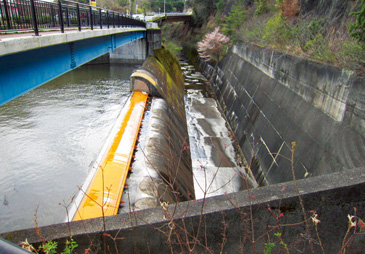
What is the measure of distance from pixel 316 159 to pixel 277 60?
19.2 ft

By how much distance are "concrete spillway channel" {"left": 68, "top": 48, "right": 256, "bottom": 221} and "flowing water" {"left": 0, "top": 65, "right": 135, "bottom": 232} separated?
154 cm

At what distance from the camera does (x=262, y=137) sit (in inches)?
392

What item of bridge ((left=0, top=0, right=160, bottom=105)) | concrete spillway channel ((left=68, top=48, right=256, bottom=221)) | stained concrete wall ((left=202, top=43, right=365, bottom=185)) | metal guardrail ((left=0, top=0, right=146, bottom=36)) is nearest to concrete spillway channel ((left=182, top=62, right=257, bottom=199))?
concrete spillway channel ((left=68, top=48, right=256, bottom=221))

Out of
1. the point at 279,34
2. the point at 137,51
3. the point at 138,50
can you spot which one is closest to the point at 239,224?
the point at 279,34

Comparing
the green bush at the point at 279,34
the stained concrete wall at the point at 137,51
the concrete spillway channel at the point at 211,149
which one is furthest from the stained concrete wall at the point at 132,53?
the green bush at the point at 279,34

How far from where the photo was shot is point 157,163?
23.2 feet

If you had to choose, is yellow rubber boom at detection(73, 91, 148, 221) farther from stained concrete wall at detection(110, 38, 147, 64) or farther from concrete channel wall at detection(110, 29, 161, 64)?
stained concrete wall at detection(110, 38, 147, 64)

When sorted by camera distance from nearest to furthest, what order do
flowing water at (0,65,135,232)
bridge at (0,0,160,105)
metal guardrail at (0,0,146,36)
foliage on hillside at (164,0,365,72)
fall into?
bridge at (0,0,160,105)
metal guardrail at (0,0,146,36)
foliage on hillside at (164,0,365,72)
flowing water at (0,65,135,232)

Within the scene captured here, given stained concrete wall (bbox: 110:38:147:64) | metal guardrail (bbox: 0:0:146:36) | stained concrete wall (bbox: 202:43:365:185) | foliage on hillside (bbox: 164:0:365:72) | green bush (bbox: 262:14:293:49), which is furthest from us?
stained concrete wall (bbox: 110:38:147:64)

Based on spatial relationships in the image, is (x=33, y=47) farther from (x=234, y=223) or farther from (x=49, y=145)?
(x=49, y=145)

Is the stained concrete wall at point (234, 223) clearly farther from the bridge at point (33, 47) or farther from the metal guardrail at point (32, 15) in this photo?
the metal guardrail at point (32, 15)

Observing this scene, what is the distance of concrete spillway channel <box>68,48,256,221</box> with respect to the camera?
542cm

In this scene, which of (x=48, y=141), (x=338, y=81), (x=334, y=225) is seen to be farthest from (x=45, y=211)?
(x=338, y=81)

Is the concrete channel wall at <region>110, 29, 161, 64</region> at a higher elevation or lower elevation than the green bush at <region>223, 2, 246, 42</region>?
lower
